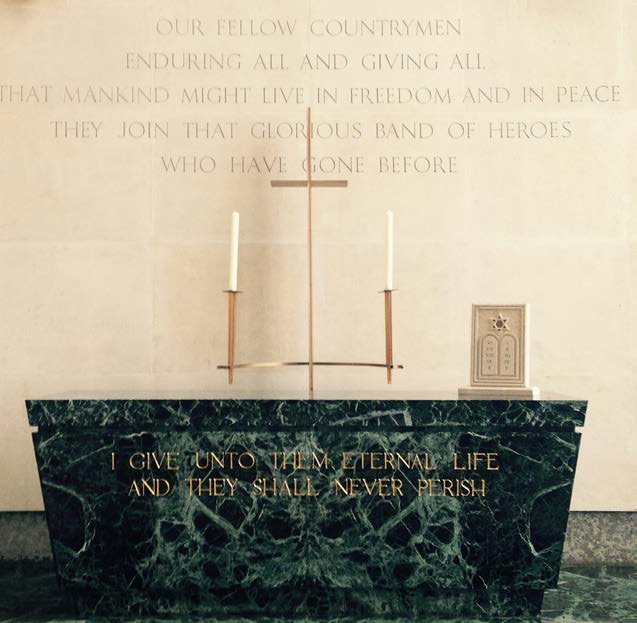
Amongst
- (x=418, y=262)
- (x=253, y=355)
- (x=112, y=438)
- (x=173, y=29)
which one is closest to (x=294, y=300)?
(x=253, y=355)

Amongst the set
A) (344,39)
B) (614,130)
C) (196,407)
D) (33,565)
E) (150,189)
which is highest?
(344,39)

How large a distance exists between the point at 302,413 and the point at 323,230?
1.26 metres

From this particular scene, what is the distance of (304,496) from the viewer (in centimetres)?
307

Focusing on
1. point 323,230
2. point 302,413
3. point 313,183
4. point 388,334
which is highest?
point 313,183

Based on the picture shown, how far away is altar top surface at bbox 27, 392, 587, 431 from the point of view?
3.05 m

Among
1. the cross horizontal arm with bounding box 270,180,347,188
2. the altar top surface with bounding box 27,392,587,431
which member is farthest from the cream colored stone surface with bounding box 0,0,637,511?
the altar top surface with bounding box 27,392,587,431

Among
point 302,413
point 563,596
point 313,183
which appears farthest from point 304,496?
point 313,183

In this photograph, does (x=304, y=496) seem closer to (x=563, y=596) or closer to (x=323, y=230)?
(x=563, y=596)

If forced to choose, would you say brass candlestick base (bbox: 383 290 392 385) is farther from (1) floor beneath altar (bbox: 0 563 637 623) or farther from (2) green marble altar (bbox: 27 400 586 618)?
(1) floor beneath altar (bbox: 0 563 637 623)

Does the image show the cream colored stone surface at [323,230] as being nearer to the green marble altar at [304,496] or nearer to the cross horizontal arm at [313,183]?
the cross horizontal arm at [313,183]

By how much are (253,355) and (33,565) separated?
1.52 m

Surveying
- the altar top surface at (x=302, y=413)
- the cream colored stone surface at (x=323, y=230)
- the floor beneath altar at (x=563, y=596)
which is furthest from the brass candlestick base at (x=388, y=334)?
the floor beneath altar at (x=563, y=596)

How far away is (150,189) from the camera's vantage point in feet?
13.1

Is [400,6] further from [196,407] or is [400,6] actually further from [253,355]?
[196,407]
